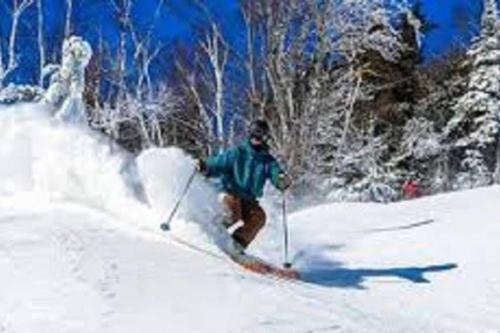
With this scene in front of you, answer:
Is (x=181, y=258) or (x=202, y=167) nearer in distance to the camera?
(x=181, y=258)

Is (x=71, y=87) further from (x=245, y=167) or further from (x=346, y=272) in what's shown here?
(x=346, y=272)

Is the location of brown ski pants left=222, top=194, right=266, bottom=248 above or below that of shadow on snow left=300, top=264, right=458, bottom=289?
above

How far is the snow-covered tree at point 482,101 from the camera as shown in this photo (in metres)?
44.3

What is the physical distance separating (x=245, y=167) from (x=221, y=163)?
268 millimetres

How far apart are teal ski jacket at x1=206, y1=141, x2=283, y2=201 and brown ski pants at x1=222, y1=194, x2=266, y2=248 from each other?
0.29 ft

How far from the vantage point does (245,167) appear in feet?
44.3

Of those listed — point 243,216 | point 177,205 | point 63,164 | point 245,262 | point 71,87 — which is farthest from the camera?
point 71,87

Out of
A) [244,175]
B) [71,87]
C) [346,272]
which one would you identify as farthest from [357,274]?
[71,87]

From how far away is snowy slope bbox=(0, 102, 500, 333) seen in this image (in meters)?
10.0

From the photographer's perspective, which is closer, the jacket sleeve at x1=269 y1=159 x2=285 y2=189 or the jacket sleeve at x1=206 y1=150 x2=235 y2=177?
the jacket sleeve at x1=269 y1=159 x2=285 y2=189

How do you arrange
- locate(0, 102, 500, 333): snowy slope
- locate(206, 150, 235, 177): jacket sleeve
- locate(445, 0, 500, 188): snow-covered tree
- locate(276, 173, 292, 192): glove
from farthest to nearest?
locate(445, 0, 500, 188): snow-covered tree, locate(206, 150, 235, 177): jacket sleeve, locate(276, 173, 292, 192): glove, locate(0, 102, 500, 333): snowy slope

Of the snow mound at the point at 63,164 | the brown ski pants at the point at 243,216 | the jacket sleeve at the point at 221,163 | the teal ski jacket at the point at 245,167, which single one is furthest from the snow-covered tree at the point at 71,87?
the brown ski pants at the point at 243,216

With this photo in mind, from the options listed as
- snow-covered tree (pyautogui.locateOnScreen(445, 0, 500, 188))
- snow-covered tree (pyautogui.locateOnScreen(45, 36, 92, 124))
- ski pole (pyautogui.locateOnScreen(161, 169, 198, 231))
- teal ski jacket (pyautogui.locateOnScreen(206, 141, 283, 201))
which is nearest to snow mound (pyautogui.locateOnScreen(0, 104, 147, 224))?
snow-covered tree (pyautogui.locateOnScreen(45, 36, 92, 124))

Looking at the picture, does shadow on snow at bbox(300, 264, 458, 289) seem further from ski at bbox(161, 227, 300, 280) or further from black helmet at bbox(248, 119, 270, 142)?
black helmet at bbox(248, 119, 270, 142)
